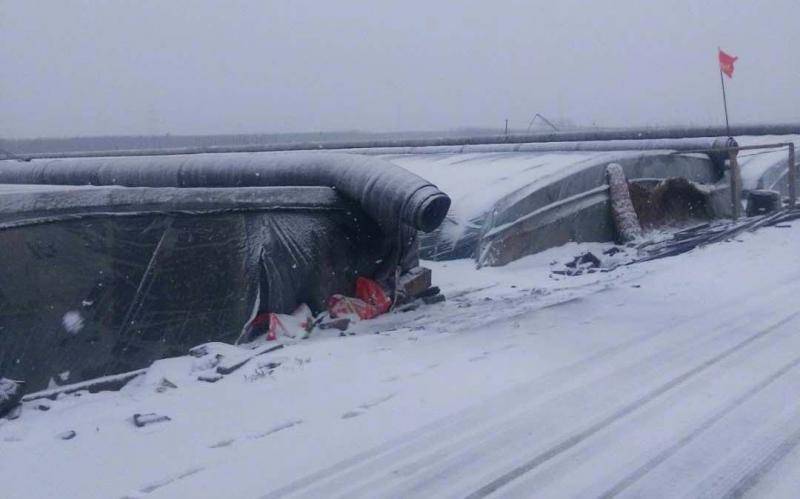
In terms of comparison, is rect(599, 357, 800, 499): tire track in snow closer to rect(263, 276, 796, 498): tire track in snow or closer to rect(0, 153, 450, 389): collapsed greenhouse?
rect(263, 276, 796, 498): tire track in snow

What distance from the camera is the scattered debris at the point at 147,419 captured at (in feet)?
19.8

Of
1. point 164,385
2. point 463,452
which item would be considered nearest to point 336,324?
point 164,385

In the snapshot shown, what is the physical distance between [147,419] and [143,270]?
2.44 metres

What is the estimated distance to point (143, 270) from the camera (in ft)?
26.8

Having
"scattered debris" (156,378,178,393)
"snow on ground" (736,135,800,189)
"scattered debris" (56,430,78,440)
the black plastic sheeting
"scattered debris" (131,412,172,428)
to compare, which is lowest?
"snow on ground" (736,135,800,189)

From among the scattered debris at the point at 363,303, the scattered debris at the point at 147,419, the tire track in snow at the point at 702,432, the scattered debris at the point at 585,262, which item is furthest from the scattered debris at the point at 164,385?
the scattered debris at the point at 585,262

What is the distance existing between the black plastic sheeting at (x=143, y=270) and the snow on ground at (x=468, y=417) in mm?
525

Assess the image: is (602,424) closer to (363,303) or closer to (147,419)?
(147,419)

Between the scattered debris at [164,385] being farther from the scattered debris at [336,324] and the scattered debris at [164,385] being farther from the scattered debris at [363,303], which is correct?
the scattered debris at [363,303]

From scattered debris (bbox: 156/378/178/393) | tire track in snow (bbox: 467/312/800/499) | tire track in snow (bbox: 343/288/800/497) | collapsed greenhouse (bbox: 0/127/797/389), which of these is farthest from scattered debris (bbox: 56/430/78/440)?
tire track in snow (bbox: 467/312/800/499)

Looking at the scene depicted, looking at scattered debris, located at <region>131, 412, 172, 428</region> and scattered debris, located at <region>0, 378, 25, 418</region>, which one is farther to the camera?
scattered debris, located at <region>0, 378, 25, 418</region>

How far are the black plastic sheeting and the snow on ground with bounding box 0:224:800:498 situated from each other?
0.52 m

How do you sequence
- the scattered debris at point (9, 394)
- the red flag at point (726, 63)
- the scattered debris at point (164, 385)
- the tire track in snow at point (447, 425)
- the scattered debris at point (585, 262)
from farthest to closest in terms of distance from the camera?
1. the red flag at point (726, 63)
2. the scattered debris at point (585, 262)
3. the scattered debris at point (164, 385)
4. the scattered debris at point (9, 394)
5. the tire track in snow at point (447, 425)

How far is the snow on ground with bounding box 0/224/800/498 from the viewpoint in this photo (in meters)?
4.85
